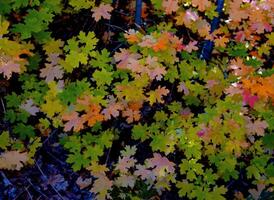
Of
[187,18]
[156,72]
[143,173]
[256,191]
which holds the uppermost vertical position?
[187,18]

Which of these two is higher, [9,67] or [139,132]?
[9,67]

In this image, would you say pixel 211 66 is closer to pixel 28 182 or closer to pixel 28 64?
pixel 28 64

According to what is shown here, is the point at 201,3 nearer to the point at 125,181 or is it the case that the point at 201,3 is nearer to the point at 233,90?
the point at 233,90

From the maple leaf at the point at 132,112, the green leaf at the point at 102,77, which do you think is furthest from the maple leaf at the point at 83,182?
the green leaf at the point at 102,77

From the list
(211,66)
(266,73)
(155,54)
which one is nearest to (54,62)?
(155,54)

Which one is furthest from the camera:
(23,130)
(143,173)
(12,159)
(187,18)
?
(187,18)

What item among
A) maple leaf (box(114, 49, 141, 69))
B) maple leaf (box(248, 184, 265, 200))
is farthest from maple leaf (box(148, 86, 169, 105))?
maple leaf (box(248, 184, 265, 200))

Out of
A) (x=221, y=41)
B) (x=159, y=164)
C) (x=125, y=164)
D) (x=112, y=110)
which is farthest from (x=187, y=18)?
(x=125, y=164)

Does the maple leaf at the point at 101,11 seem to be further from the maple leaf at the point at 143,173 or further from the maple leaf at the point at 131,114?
the maple leaf at the point at 143,173
